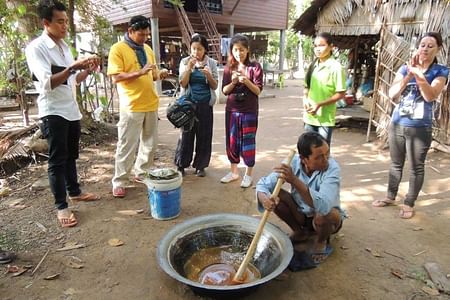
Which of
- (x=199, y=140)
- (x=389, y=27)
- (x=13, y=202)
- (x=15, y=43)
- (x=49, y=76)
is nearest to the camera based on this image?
(x=49, y=76)

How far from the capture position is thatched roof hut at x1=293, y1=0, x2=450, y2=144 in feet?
16.6

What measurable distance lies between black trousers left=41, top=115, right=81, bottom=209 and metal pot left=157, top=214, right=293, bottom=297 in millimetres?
1310

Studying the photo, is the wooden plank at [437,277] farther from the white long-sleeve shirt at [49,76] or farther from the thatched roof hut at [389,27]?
the thatched roof hut at [389,27]

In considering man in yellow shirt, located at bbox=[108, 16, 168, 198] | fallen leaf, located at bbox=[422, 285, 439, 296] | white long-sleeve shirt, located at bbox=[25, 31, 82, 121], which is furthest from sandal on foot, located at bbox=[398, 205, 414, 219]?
white long-sleeve shirt, located at bbox=[25, 31, 82, 121]

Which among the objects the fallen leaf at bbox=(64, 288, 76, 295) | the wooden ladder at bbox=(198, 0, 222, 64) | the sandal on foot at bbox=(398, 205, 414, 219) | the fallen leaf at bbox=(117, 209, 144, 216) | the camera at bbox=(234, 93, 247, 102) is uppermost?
the wooden ladder at bbox=(198, 0, 222, 64)

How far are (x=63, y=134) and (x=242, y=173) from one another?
2275 millimetres

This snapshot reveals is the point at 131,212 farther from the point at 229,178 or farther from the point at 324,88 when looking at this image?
the point at 324,88

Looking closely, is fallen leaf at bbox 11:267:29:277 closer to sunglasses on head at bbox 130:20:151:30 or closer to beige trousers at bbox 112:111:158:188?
beige trousers at bbox 112:111:158:188

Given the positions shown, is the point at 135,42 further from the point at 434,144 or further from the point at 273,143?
the point at 434,144

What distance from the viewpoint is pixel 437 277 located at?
7.59ft

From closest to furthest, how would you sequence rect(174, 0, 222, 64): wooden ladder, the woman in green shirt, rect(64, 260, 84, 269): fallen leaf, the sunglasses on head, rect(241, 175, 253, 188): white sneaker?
rect(64, 260, 84, 269): fallen leaf → the sunglasses on head → the woman in green shirt → rect(241, 175, 253, 188): white sneaker → rect(174, 0, 222, 64): wooden ladder

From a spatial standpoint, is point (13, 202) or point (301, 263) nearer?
point (301, 263)

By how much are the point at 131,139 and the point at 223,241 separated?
159 centimetres

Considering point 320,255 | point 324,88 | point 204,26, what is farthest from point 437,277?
point 204,26
